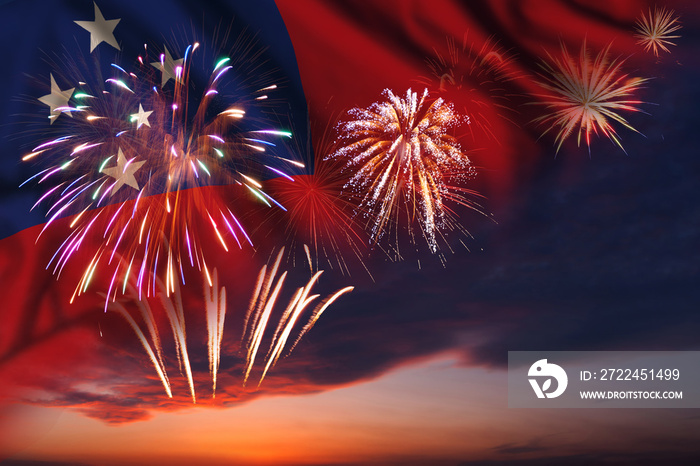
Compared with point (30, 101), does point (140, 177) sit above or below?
below

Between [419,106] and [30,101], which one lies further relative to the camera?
[30,101]

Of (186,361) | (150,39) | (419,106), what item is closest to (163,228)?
(186,361)

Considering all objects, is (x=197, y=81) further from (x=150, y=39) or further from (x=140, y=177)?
(x=140, y=177)

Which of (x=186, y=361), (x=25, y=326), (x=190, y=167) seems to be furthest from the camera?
(x=25, y=326)

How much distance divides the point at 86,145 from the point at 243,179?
3.96m

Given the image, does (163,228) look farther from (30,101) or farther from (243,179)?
(30,101)

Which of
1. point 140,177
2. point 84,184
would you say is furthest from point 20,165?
point 140,177

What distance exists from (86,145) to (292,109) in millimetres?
5173

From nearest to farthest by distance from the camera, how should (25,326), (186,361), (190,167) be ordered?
(190,167) → (186,361) → (25,326)

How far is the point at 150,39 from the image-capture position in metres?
12.3

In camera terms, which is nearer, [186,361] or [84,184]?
[84,184]

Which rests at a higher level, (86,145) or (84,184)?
(86,145)

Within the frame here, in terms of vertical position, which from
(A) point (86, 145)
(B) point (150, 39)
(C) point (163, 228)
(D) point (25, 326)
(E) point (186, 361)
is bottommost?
(E) point (186, 361)

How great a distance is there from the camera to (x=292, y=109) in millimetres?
12406
